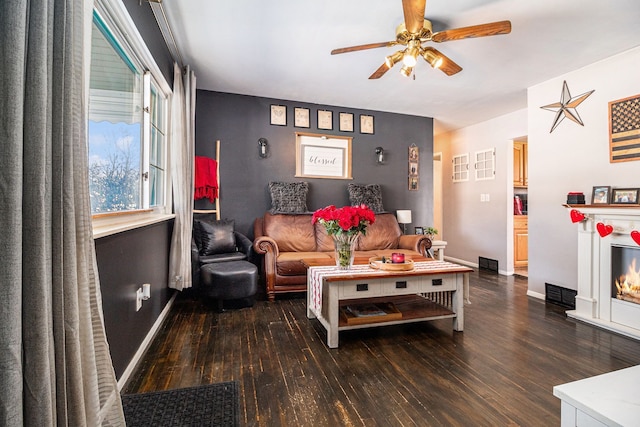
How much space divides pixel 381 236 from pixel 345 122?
1873 mm

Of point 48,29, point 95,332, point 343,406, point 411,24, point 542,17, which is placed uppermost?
point 542,17

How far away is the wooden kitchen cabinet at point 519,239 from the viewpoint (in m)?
5.33

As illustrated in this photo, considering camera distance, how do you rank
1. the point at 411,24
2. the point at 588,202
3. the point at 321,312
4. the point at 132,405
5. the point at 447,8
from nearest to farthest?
the point at 132,405
the point at 411,24
the point at 447,8
the point at 321,312
the point at 588,202

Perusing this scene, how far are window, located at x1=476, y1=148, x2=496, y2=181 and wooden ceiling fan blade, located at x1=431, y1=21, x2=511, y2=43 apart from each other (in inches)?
135

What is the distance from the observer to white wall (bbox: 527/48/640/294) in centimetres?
301

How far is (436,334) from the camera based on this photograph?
261 cm

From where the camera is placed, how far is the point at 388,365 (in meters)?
2.09

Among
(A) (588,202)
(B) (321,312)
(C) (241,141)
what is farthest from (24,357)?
(A) (588,202)

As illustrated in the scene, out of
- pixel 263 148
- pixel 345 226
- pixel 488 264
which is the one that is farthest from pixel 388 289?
pixel 488 264

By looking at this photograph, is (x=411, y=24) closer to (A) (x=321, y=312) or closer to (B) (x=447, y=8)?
(B) (x=447, y=8)

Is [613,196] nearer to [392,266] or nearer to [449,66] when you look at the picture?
[449,66]

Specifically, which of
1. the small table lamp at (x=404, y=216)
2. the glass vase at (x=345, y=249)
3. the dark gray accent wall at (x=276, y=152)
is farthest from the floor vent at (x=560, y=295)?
the glass vase at (x=345, y=249)

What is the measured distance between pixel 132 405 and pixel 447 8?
3.31 m

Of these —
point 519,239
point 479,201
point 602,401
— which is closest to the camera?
point 602,401
